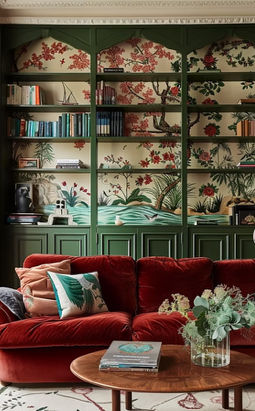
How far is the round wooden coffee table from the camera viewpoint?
6.87ft

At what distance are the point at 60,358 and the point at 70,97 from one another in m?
3.41

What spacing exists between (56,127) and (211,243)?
6.70 feet

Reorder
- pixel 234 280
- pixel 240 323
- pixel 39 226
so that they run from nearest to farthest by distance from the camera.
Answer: pixel 240 323 < pixel 234 280 < pixel 39 226

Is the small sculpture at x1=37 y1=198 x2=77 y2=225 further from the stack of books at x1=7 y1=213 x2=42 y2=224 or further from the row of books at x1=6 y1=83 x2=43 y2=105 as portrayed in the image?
the row of books at x1=6 y1=83 x2=43 y2=105

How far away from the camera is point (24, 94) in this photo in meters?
5.57

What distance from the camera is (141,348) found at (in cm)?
247

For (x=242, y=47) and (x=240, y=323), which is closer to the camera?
(x=240, y=323)

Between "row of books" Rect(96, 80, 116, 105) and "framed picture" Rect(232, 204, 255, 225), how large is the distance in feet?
5.73

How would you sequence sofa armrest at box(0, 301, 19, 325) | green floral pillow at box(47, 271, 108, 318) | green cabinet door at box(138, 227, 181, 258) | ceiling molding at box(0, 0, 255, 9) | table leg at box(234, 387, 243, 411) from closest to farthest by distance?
table leg at box(234, 387, 243, 411) → sofa armrest at box(0, 301, 19, 325) → green floral pillow at box(47, 271, 108, 318) → ceiling molding at box(0, 0, 255, 9) → green cabinet door at box(138, 227, 181, 258)

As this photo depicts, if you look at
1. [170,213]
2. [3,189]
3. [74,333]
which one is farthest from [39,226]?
[74,333]

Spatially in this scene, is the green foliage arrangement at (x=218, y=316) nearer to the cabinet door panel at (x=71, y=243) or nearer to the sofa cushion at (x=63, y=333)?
the sofa cushion at (x=63, y=333)

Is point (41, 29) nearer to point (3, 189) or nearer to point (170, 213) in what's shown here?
point (3, 189)

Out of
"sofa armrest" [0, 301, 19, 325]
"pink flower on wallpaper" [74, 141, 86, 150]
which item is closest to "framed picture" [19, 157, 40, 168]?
"pink flower on wallpaper" [74, 141, 86, 150]

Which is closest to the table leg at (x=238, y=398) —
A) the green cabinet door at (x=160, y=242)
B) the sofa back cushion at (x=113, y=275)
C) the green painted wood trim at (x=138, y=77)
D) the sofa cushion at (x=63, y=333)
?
the sofa cushion at (x=63, y=333)
